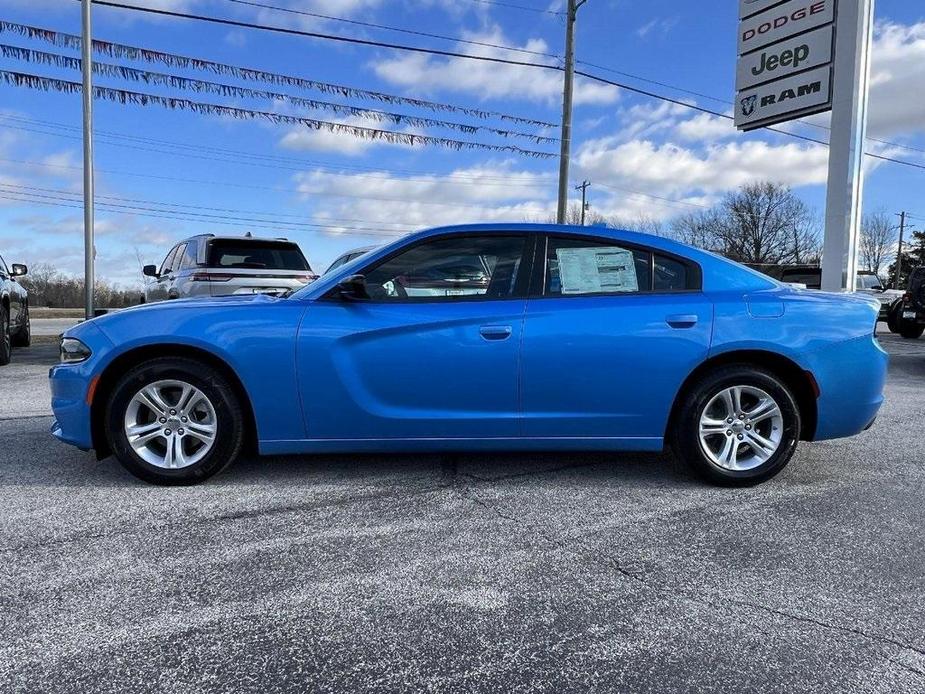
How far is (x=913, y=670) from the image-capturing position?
80.1 inches

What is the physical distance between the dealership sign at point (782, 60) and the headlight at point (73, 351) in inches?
437

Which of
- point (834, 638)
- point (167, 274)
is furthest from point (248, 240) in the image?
point (834, 638)

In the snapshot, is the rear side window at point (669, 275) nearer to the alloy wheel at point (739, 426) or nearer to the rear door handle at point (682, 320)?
the rear door handle at point (682, 320)

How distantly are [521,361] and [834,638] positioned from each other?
1.93m

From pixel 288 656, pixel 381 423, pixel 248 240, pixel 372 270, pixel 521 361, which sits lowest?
pixel 288 656

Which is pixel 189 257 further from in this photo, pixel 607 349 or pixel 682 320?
pixel 682 320

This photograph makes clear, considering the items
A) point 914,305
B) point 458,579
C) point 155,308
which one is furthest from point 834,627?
point 914,305

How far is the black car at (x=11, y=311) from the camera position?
29.5ft

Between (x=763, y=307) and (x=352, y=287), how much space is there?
2340 mm

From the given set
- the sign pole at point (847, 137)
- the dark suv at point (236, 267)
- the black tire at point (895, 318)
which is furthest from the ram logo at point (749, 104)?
the dark suv at point (236, 267)

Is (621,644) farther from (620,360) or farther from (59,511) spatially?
(59,511)

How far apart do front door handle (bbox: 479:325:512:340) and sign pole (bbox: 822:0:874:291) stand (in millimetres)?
8517

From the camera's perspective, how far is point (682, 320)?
12.2 ft

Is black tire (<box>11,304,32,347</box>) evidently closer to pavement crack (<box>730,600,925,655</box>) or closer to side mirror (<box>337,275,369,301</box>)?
side mirror (<box>337,275,369,301</box>)
